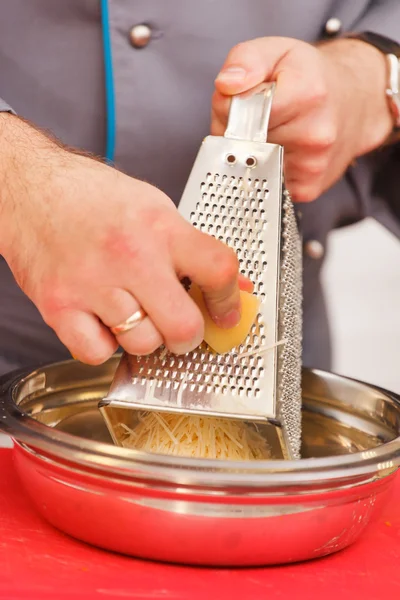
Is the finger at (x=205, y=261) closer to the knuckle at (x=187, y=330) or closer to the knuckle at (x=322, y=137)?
the knuckle at (x=187, y=330)

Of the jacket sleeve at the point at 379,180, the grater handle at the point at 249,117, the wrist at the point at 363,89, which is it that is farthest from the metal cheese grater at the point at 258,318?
the jacket sleeve at the point at 379,180

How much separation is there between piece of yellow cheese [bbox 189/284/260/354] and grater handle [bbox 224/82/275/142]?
22 centimetres

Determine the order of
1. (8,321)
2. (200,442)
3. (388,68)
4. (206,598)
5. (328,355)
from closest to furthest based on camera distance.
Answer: (206,598)
(200,442)
(388,68)
(8,321)
(328,355)

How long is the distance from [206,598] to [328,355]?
101 centimetres

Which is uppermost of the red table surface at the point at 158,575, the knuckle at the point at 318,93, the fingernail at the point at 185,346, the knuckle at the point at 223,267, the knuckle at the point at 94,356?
the knuckle at the point at 318,93

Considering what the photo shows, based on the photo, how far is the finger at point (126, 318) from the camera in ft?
2.63

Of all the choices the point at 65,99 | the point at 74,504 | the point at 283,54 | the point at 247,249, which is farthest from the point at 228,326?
the point at 65,99

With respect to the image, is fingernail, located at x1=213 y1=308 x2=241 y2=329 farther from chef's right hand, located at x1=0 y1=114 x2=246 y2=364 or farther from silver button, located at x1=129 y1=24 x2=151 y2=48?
silver button, located at x1=129 y1=24 x2=151 y2=48

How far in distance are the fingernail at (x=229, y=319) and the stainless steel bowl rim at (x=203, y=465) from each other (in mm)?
178

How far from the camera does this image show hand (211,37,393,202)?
3.40 ft

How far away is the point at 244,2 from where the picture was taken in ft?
4.34

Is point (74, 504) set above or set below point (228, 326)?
below

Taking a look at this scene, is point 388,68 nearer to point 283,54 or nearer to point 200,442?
point 283,54

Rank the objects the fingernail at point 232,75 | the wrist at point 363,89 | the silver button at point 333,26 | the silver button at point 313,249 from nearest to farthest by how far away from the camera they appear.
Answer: the fingernail at point 232,75, the wrist at point 363,89, the silver button at point 333,26, the silver button at point 313,249
